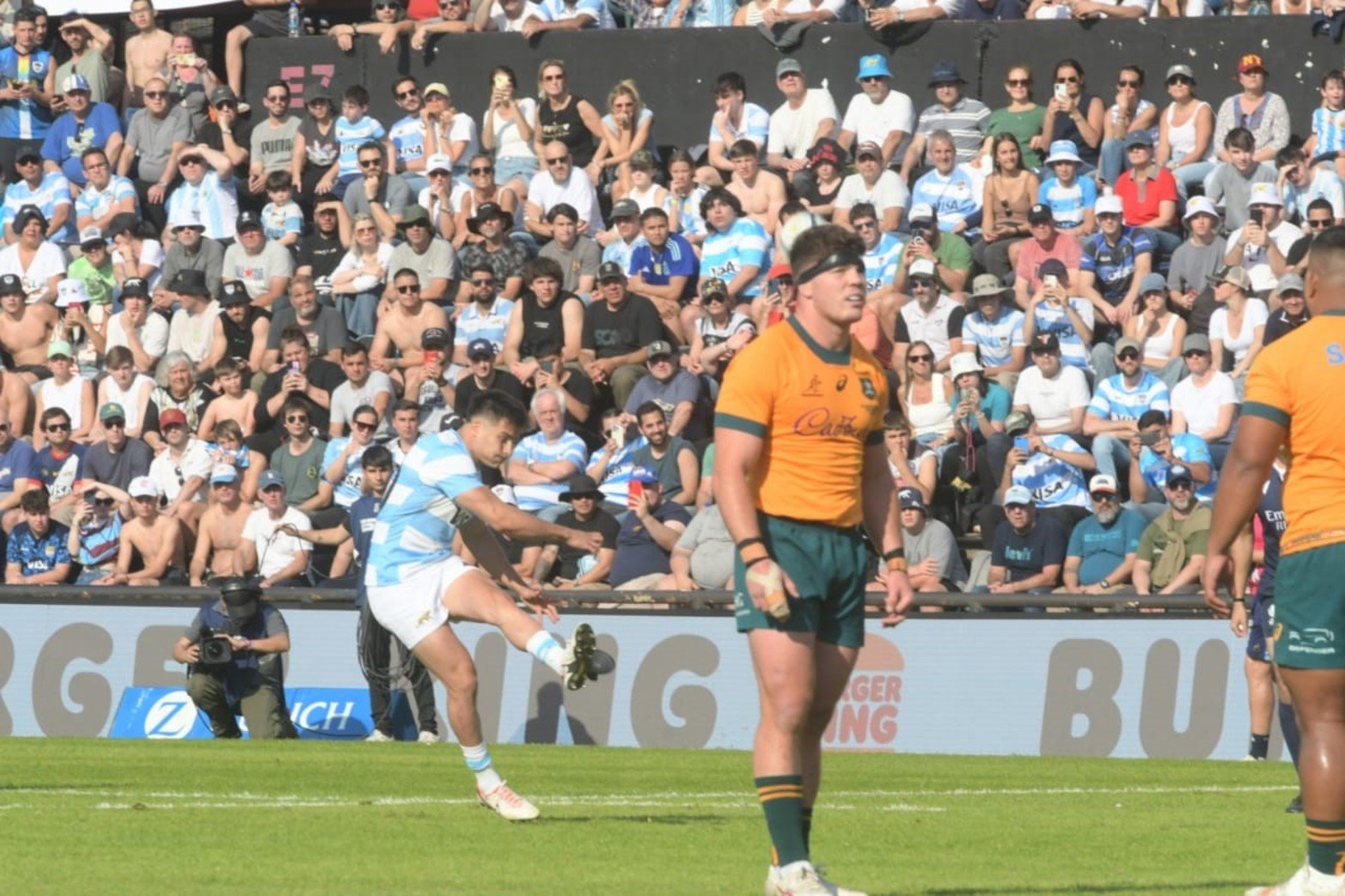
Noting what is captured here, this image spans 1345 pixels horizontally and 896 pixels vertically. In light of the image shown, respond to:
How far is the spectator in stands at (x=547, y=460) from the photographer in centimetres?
2091

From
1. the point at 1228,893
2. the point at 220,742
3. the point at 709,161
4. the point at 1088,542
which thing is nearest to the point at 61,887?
the point at 1228,893

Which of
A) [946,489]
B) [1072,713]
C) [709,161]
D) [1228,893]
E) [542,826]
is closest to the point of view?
[1228,893]

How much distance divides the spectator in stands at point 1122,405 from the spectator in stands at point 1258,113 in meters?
2.98

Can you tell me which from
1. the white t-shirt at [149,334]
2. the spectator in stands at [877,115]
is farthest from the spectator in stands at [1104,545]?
the white t-shirt at [149,334]

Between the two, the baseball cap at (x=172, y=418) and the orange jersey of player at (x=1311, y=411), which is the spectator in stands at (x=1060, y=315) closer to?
the baseball cap at (x=172, y=418)

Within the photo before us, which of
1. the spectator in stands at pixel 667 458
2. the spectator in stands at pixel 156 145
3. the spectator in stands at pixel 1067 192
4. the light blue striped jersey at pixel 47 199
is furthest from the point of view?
the spectator in stands at pixel 156 145

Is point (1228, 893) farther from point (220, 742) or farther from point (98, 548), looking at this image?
point (98, 548)

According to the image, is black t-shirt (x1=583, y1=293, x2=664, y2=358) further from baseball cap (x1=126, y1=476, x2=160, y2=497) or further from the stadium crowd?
baseball cap (x1=126, y1=476, x2=160, y2=497)

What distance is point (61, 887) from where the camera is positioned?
27.8 ft

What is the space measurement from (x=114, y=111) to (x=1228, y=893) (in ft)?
71.9

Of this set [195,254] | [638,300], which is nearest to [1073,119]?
[638,300]

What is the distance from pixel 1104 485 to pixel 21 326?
1223 cm

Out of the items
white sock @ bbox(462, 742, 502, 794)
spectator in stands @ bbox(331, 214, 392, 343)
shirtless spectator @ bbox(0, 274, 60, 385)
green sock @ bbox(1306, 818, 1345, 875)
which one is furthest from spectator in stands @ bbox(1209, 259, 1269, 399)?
green sock @ bbox(1306, 818, 1345, 875)

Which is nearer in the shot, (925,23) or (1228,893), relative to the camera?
(1228,893)
